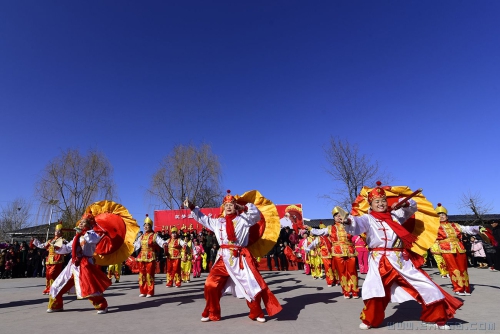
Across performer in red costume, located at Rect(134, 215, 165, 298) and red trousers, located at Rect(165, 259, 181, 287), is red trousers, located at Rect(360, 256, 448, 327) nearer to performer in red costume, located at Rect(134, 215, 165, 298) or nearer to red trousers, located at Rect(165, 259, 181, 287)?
performer in red costume, located at Rect(134, 215, 165, 298)

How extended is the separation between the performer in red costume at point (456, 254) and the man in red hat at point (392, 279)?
3504mm

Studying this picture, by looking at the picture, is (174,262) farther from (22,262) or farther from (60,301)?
(22,262)

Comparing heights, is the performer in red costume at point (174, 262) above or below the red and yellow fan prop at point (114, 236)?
below

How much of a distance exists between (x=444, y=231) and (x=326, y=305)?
3626mm

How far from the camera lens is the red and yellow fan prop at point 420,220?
15.5 feet

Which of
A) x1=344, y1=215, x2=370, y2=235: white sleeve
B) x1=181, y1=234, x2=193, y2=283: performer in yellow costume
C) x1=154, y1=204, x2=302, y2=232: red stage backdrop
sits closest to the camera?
x1=344, y1=215, x2=370, y2=235: white sleeve

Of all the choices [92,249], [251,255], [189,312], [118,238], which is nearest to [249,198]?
[251,255]

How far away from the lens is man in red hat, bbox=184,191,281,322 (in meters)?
4.75

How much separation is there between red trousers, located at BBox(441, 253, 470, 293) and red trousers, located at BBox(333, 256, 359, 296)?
2.18 meters

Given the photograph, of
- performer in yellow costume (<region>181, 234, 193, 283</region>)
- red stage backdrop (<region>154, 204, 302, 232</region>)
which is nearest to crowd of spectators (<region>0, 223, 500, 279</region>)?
performer in yellow costume (<region>181, 234, 193, 283</region>)

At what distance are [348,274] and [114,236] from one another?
203 inches

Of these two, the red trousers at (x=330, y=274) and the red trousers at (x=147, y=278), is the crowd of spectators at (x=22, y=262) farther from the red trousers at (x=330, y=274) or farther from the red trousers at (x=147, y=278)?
the red trousers at (x=330, y=274)

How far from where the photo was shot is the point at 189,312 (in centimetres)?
572

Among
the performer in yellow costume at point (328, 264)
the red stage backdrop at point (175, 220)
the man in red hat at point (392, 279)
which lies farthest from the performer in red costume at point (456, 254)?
the red stage backdrop at point (175, 220)
